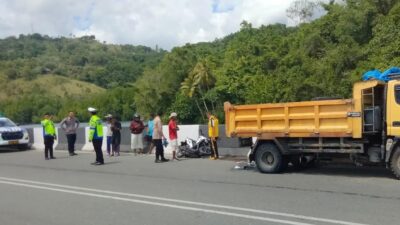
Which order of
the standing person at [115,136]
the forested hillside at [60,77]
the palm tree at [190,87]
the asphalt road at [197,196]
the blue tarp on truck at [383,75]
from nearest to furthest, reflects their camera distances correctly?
the asphalt road at [197,196], the blue tarp on truck at [383,75], the standing person at [115,136], the palm tree at [190,87], the forested hillside at [60,77]

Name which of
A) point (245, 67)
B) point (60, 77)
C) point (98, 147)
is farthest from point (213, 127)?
point (60, 77)

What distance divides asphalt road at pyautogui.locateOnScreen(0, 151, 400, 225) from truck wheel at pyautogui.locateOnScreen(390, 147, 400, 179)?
0.21 meters

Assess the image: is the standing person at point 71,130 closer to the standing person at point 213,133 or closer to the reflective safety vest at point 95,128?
the reflective safety vest at point 95,128

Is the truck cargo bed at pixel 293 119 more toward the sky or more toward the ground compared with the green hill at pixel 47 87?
more toward the ground

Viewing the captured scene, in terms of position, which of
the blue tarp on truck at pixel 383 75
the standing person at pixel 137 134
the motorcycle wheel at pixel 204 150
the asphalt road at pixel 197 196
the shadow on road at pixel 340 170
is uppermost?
the blue tarp on truck at pixel 383 75

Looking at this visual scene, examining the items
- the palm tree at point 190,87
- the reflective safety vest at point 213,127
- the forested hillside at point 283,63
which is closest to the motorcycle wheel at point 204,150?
the reflective safety vest at point 213,127

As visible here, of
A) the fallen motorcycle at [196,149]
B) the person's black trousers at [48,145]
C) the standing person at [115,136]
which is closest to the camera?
the fallen motorcycle at [196,149]

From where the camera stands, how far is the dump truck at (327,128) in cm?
1176

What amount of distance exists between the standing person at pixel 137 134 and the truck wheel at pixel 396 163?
11151mm

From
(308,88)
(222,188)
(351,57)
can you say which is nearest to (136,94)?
(308,88)

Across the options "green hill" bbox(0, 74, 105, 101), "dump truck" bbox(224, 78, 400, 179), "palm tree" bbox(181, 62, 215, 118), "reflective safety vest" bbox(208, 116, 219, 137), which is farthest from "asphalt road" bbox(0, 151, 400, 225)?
"green hill" bbox(0, 74, 105, 101)

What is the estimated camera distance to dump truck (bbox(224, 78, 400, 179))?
38.6ft

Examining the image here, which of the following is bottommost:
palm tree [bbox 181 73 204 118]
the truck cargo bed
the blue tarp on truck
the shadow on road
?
the shadow on road

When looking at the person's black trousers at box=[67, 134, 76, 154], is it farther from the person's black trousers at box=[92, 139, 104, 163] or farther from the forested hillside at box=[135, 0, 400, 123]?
the forested hillside at box=[135, 0, 400, 123]
